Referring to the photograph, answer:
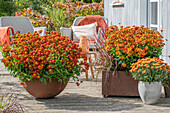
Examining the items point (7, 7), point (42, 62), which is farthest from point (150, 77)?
point (7, 7)

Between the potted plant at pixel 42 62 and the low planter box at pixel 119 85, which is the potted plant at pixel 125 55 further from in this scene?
the potted plant at pixel 42 62

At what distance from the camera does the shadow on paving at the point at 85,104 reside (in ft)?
10.8

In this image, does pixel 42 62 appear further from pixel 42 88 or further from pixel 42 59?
pixel 42 88

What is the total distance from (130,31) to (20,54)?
52.3 inches

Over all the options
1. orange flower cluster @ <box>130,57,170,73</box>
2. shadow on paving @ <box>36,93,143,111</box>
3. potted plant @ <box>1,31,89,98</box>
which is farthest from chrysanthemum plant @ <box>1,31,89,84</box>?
orange flower cluster @ <box>130,57,170,73</box>

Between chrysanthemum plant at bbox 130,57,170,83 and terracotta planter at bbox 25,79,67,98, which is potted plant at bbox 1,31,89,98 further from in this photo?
chrysanthemum plant at bbox 130,57,170,83

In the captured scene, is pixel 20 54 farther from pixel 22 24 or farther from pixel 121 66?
pixel 22 24

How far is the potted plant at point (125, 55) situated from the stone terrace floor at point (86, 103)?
119 millimetres

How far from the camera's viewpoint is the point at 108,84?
3.72 m

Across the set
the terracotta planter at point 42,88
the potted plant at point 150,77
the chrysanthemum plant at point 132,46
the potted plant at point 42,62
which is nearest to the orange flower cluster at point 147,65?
the potted plant at point 150,77

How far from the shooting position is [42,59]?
336 cm

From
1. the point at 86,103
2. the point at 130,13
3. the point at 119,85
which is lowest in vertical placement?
the point at 86,103

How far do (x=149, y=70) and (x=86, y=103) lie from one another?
0.77 meters

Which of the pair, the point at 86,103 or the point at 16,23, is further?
the point at 16,23
